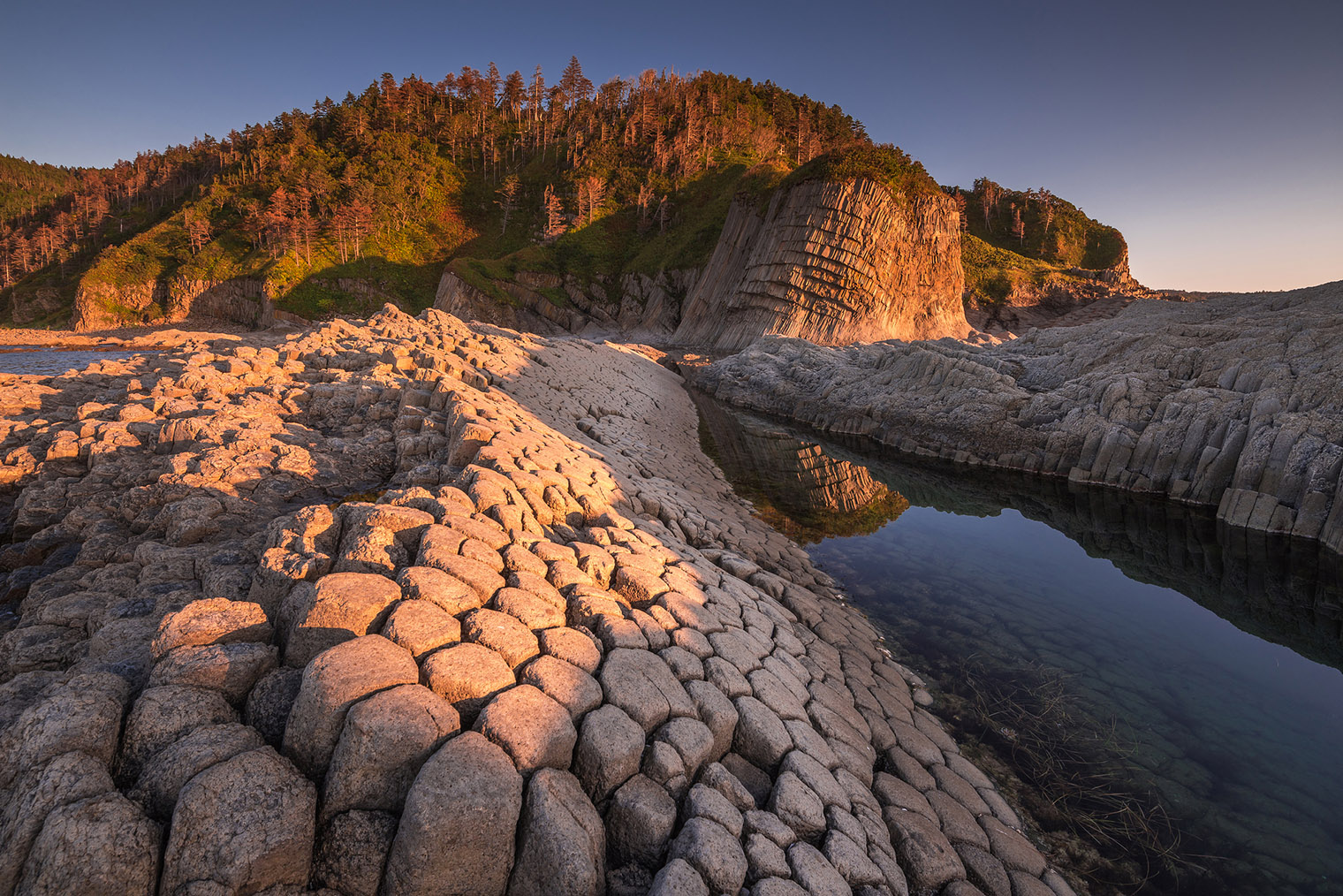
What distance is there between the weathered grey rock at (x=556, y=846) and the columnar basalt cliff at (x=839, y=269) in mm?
43514

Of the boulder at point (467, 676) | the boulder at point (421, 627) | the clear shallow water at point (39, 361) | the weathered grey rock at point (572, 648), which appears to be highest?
the boulder at point (421, 627)

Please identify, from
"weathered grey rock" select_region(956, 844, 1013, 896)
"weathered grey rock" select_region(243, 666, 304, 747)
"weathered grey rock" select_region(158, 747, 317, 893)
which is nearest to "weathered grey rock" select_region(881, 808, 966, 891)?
"weathered grey rock" select_region(956, 844, 1013, 896)

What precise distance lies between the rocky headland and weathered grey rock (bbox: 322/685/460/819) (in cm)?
1

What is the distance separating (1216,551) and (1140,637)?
606cm

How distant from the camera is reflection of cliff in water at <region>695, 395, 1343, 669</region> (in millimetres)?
9742

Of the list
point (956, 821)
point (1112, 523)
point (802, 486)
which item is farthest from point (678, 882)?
point (1112, 523)

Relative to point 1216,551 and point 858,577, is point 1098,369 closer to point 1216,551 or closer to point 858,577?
point 1216,551

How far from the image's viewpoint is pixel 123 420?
8461 mm

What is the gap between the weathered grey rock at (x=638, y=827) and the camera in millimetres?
3074

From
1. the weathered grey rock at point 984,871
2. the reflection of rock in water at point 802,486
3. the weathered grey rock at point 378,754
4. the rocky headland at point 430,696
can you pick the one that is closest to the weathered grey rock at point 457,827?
the rocky headland at point 430,696

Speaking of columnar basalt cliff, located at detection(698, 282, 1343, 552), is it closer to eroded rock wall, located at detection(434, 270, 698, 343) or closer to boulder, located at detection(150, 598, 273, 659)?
boulder, located at detection(150, 598, 273, 659)

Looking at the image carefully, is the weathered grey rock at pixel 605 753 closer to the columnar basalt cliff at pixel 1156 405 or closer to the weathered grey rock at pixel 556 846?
the weathered grey rock at pixel 556 846

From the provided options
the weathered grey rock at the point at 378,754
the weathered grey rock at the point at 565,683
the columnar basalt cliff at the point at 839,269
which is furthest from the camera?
the columnar basalt cliff at the point at 839,269

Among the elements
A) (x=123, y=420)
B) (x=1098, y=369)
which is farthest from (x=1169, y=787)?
(x=1098, y=369)
